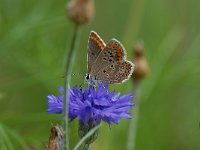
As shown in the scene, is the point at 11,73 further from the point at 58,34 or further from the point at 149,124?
the point at 149,124

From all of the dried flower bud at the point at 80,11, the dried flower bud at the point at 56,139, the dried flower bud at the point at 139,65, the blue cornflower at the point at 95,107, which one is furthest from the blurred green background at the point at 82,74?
the dried flower bud at the point at 80,11

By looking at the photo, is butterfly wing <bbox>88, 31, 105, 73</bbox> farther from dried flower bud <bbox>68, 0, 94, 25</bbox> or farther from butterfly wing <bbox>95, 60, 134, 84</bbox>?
dried flower bud <bbox>68, 0, 94, 25</bbox>

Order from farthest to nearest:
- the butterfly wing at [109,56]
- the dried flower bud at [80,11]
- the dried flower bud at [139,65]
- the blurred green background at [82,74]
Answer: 1. the blurred green background at [82,74]
2. the dried flower bud at [139,65]
3. the butterfly wing at [109,56]
4. the dried flower bud at [80,11]

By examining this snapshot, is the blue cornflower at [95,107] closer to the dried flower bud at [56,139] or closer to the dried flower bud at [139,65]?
the dried flower bud at [56,139]

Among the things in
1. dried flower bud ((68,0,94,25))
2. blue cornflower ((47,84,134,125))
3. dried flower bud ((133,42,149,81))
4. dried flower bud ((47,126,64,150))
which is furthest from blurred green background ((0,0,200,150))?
dried flower bud ((68,0,94,25))

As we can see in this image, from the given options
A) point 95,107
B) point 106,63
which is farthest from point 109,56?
point 95,107

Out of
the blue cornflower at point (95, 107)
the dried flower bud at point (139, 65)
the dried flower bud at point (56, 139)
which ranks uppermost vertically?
the dried flower bud at point (139, 65)

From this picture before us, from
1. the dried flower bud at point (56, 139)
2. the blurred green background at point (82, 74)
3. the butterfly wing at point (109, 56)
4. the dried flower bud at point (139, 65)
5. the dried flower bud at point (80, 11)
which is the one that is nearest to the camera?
the dried flower bud at point (80, 11)
